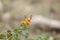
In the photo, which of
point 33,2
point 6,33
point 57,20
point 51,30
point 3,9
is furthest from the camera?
point 33,2

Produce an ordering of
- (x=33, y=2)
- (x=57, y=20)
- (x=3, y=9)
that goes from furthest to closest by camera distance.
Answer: (x=33, y=2)
(x=3, y=9)
(x=57, y=20)

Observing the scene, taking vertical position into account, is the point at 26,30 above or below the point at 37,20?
above

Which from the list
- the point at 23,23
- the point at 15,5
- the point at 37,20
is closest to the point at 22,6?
the point at 15,5

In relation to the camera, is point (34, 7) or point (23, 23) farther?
point (34, 7)

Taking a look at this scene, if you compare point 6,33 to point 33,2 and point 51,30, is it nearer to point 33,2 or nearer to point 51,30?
point 51,30

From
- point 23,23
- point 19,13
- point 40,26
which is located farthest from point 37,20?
point 23,23

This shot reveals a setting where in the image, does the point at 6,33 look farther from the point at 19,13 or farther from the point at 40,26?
the point at 19,13
